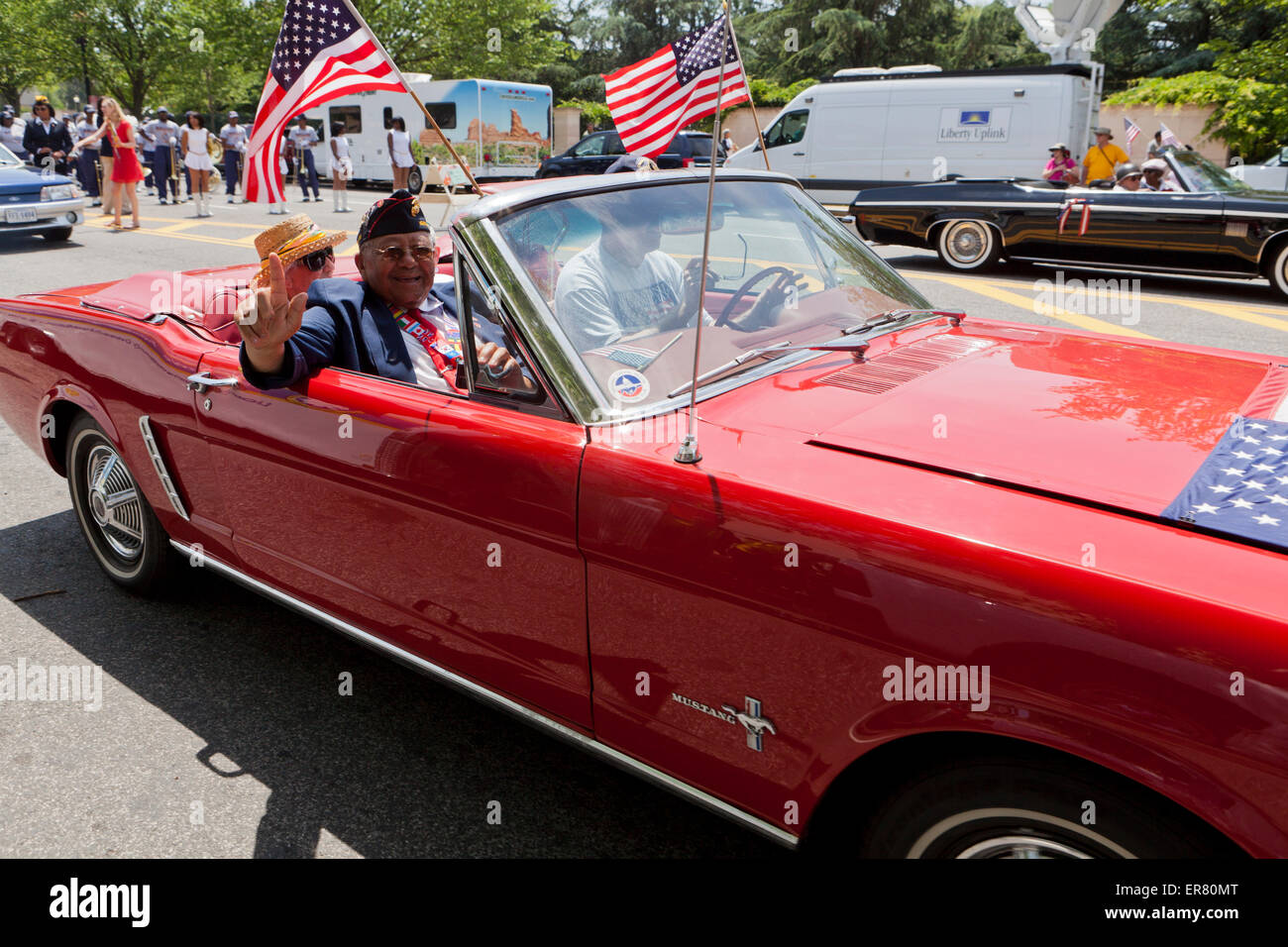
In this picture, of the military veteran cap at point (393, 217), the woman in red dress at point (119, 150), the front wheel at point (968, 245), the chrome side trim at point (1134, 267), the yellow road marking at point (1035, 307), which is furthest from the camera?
the woman in red dress at point (119, 150)

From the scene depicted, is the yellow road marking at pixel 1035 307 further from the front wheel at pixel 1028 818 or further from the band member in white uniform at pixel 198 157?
the band member in white uniform at pixel 198 157

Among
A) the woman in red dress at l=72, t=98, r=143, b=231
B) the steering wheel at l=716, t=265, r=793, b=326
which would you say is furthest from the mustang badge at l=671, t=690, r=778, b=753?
the woman in red dress at l=72, t=98, r=143, b=231

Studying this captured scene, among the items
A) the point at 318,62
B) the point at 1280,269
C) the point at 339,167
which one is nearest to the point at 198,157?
the point at 339,167

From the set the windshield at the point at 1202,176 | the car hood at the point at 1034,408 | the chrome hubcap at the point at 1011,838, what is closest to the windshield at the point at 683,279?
the car hood at the point at 1034,408

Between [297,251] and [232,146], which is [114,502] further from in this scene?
[232,146]

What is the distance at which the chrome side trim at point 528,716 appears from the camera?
2.12 metres

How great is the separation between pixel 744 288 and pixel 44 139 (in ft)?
69.8

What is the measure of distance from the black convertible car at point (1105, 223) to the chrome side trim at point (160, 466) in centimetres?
989

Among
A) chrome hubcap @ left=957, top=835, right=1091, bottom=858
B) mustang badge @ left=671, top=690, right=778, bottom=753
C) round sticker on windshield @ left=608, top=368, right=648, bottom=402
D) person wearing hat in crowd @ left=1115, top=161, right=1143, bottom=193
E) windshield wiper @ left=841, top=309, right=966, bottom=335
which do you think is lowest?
chrome hubcap @ left=957, top=835, right=1091, bottom=858

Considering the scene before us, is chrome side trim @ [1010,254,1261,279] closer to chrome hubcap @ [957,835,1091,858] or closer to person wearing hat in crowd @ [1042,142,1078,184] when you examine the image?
person wearing hat in crowd @ [1042,142,1078,184]

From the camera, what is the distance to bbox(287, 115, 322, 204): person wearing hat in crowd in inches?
764

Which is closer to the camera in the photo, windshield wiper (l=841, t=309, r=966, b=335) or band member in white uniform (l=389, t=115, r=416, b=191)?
windshield wiper (l=841, t=309, r=966, b=335)

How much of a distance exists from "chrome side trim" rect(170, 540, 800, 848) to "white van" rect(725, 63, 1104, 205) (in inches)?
532
